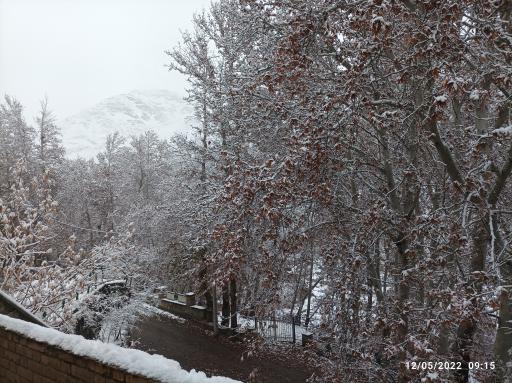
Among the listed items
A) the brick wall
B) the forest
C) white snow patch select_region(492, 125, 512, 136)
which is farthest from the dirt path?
white snow patch select_region(492, 125, 512, 136)

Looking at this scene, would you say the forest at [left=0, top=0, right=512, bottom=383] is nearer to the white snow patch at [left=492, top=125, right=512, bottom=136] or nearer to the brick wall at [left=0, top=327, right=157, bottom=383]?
the white snow patch at [left=492, top=125, right=512, bottom=136]

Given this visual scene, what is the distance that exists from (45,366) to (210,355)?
12.4 m

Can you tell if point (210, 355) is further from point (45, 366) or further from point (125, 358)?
point (125, 358)

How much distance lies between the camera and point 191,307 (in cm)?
2388

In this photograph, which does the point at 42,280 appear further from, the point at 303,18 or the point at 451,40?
the point at 451,40

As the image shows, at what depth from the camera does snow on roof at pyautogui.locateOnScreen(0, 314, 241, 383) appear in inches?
124

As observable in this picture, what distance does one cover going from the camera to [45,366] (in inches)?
182

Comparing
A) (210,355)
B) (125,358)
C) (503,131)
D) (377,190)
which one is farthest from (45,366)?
(210,355)

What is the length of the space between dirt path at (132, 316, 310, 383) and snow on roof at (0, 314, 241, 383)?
9.53 meters

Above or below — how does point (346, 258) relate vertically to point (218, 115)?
below

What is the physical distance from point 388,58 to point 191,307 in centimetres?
1984

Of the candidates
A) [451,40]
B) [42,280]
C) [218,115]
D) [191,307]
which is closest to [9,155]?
[191,307]

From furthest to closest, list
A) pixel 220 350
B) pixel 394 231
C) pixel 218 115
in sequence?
pixel 220 350
pixel 218 115
pixel 394 231

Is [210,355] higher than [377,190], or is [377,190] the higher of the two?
[377,190]
